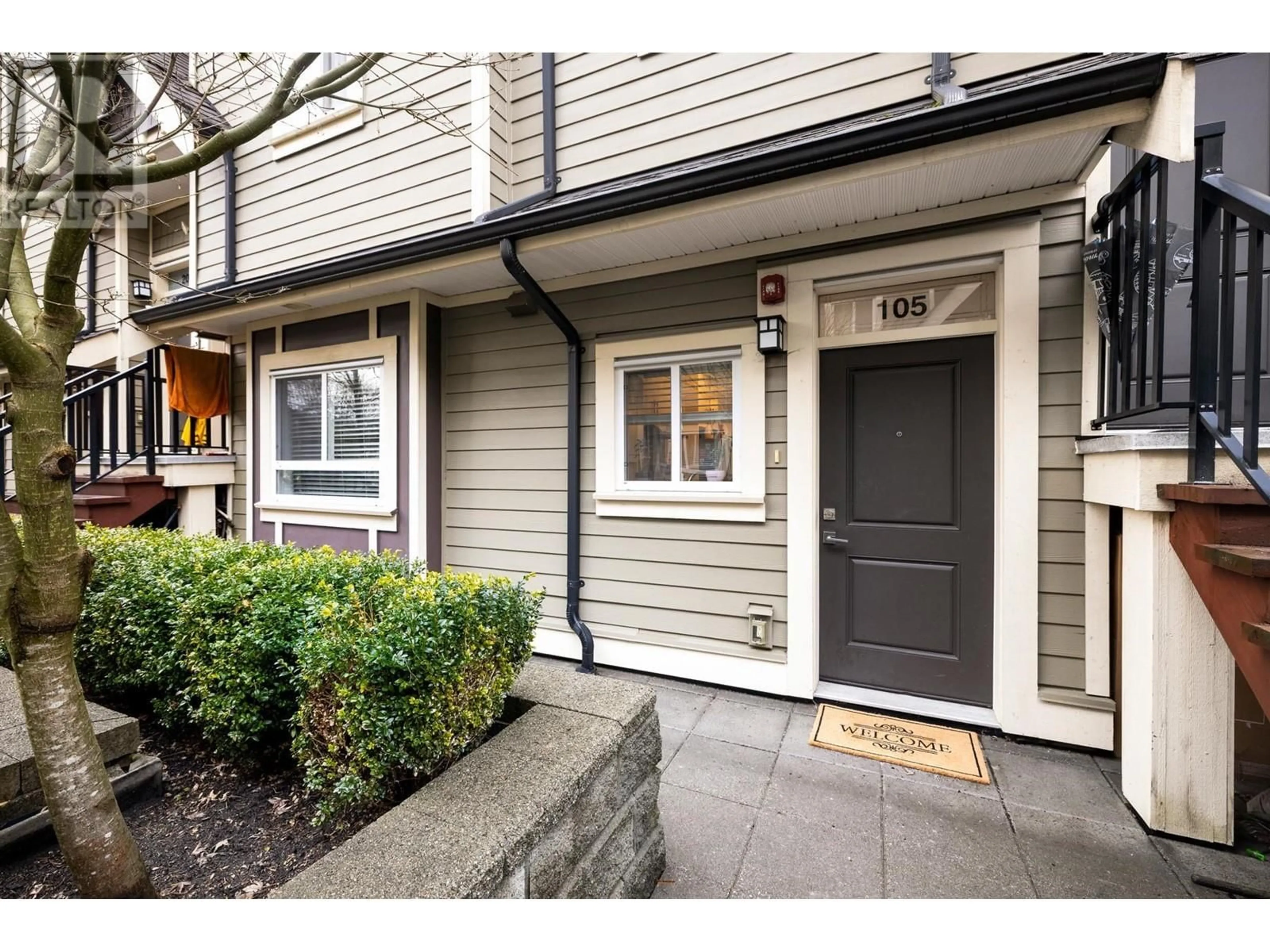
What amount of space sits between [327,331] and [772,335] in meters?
3.47

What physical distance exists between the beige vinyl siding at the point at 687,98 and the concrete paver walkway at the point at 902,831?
125 inches

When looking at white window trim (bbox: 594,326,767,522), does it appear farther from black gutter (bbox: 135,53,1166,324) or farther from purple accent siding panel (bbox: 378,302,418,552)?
purple accent siding panel (bbox: 378,302,418,552)

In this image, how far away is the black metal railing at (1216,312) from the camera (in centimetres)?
156

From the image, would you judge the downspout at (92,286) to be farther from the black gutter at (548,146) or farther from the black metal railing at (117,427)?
the black gutter at (548,146)

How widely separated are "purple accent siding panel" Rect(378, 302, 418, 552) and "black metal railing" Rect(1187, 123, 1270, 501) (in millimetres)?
4088

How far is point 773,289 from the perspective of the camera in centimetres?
307

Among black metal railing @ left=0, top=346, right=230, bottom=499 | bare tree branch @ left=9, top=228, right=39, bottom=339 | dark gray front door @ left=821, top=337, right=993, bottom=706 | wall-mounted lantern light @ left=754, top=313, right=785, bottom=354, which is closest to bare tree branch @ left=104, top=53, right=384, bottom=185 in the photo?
bare tree branch @ left=9, top=228, right=39, bottom=339

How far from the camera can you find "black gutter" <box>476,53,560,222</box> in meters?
3.46

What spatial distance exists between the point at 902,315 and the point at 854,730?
2194 millimetres

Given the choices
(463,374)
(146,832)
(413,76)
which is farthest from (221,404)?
(146,832)

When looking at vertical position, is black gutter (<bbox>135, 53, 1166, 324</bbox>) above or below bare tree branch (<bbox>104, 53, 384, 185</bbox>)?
above

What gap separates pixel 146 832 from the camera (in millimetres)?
1560

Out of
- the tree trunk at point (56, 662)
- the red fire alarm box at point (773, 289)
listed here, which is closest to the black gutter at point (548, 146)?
the red fire alarm box at point (773, 289)

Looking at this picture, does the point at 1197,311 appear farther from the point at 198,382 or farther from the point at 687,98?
the point at 198,382
